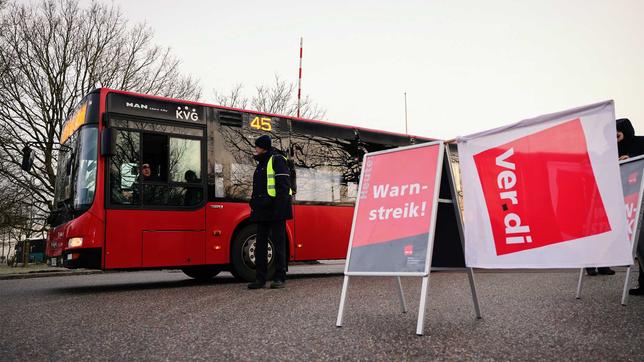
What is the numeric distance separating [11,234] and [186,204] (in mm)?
17029

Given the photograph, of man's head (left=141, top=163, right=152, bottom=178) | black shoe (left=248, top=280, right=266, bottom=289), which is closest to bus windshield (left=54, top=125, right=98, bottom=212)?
man's head (left=141, top=163, right=152, bottom=178)

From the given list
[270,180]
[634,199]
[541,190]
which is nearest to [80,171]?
[270,180]

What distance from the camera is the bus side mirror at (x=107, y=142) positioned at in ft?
24.5

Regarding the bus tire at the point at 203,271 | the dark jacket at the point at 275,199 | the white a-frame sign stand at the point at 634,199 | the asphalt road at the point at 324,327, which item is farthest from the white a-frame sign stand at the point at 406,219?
the bus tire at the point at 203,271

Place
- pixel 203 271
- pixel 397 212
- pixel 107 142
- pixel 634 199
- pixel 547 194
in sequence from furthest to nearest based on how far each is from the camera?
pixel 203 271, pixel 107 142, pixel 634 199, pixel 397 212, pixel 547 194

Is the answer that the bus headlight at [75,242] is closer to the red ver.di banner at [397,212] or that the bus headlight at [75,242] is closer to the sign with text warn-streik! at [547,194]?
the red ver.di banner at [397,212]

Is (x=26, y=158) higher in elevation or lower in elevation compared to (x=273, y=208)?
higher

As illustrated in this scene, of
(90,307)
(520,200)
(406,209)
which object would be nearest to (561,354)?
(520,200)

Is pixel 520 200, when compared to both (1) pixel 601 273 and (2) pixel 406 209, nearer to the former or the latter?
(2) pixel 406 209

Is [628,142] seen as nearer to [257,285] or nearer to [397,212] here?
[397,212]

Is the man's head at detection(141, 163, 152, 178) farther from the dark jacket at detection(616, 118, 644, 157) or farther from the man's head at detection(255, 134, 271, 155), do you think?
the dark jacket at detection(616, 118, 644, 157)

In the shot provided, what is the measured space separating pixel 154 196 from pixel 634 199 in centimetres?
608

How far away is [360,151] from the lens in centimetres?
1041

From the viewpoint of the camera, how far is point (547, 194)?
387 cm
